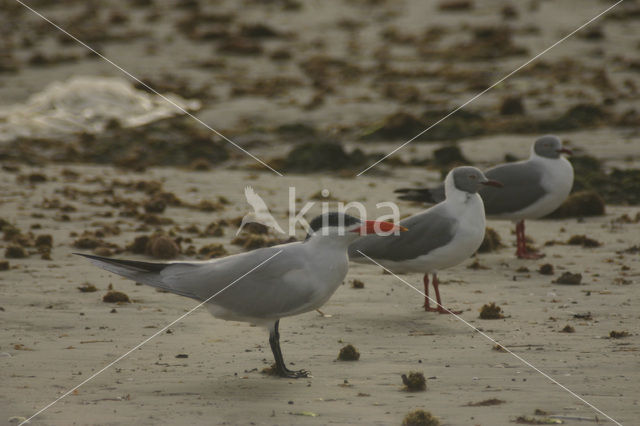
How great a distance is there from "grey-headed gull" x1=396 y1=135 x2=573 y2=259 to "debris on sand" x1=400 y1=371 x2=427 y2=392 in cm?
411

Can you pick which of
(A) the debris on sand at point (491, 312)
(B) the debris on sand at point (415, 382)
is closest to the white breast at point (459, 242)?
(A) the debris on sand at point (491, 312)

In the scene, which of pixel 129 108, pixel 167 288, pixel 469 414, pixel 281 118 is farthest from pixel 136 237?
pixel 129 108

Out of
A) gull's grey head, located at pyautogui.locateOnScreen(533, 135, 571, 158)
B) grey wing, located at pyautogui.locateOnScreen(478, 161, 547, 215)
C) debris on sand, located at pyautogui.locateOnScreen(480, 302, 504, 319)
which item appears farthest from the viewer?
gull's grey head, located at pyautogui.locateOnScreen(533, 135, 571, 158)

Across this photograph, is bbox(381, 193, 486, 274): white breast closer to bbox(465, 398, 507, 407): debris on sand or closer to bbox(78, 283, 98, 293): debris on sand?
bbox(78, 283, 98, 293): debris on sand

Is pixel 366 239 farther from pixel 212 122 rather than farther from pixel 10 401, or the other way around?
pixel 212 122

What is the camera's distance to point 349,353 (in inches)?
239

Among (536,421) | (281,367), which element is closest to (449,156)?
(281,367)

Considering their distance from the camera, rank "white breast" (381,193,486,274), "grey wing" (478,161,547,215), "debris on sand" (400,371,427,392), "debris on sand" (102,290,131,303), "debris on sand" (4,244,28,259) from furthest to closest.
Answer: "grey wing" (478,161,547,215) < "debris on sand" (4,244,28,259) < "white breast" (381,193,486,274) < "debris on sand" (102,290,131,303) < "debris on sand" (400,371,427,392)

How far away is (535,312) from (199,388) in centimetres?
288

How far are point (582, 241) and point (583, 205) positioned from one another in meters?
1.22

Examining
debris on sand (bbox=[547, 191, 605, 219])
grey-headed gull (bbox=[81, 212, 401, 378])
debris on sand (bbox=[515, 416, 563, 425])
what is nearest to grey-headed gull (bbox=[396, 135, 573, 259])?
debris on sand (bbox=[547, 191, 605, 219])

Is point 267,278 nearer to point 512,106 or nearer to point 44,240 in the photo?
point 44,240

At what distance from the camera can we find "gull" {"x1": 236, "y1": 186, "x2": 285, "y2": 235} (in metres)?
9.87

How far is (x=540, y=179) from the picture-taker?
383 inches
